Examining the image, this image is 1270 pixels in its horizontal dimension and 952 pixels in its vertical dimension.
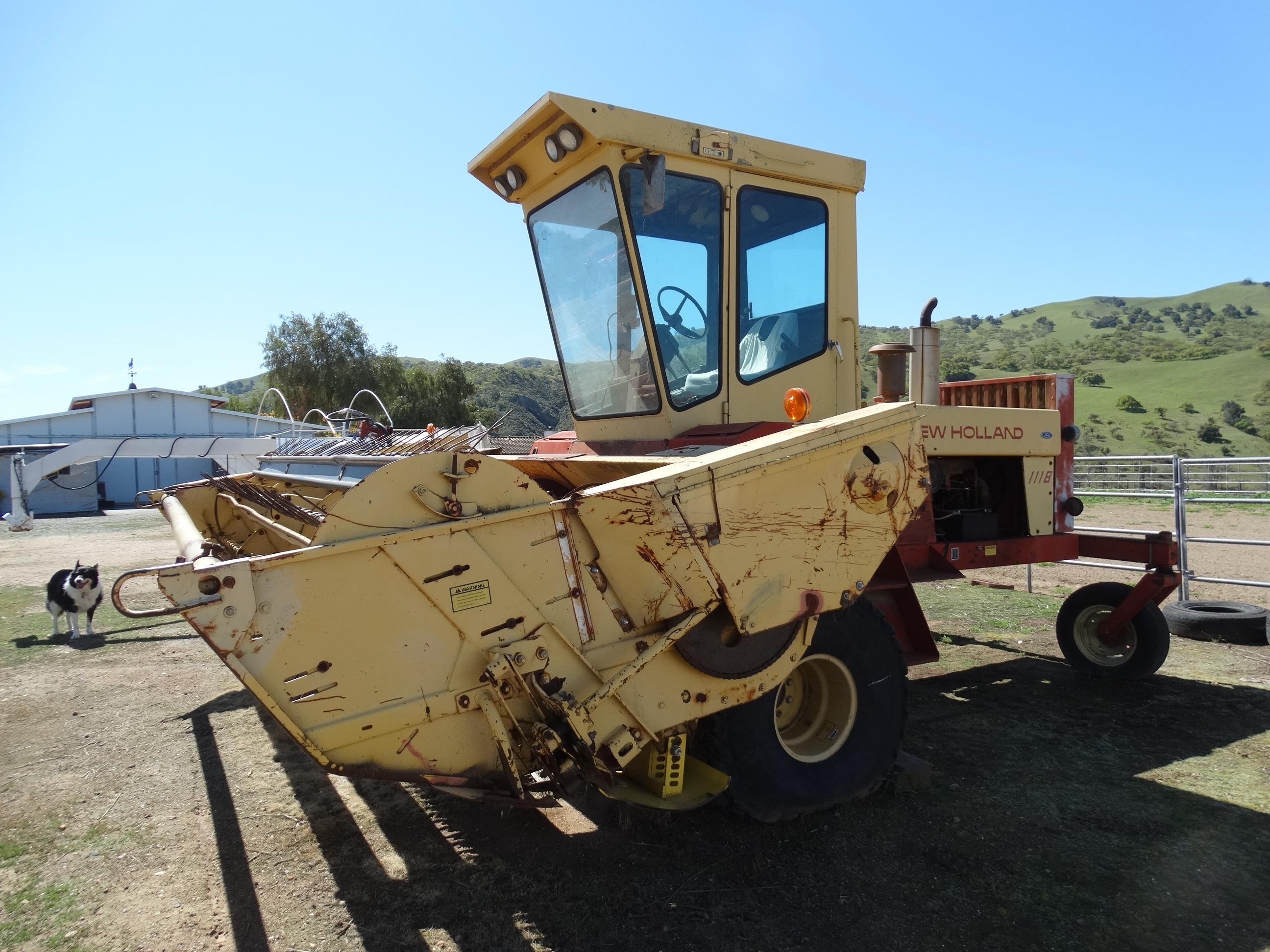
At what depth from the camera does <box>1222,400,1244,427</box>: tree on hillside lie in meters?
42.5

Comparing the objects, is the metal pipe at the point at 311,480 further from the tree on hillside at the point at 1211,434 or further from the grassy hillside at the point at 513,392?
the tree on hillside at the point at 1211,434

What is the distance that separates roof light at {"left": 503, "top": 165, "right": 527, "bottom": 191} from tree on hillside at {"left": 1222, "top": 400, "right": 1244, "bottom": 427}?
48888mm

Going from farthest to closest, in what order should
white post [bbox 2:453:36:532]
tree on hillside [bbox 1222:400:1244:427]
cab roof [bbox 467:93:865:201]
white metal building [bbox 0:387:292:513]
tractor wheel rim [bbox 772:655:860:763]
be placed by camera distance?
tree on hillside [bbox 1222:400:1244:427] → white metal building [bbox 0:387:292:513] → white post [bbox 2:453:36:532] → cab roof [bbox 467:93:865:201] → tractor wheel rim [bbox 772:655:860:763]

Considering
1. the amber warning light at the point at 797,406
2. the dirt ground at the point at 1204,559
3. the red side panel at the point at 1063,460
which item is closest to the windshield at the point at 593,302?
the amber warning light at the point at 797,406

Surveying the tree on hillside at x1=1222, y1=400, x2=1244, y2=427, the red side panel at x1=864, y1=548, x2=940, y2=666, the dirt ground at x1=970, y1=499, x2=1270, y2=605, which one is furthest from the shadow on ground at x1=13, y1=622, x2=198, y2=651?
the tree on hillside at x1=1222, y1=400, x2=1244, y2=427

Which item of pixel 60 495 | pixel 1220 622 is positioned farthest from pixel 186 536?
pixel 60 495

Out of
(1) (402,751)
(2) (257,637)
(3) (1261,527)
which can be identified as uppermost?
(2) (257,637)

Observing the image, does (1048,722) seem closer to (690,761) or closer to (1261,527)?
(690,761)

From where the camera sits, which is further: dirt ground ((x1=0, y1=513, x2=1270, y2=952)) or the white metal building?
the white metal building

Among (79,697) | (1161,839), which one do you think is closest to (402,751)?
(1161,839)

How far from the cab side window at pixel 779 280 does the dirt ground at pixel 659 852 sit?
2337mm

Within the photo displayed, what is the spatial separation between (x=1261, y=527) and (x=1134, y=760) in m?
14.4

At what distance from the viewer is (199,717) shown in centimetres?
545

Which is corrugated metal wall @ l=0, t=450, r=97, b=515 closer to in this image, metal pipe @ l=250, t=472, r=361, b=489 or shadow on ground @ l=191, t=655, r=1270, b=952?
metal pipe @ l=250, t=472, r=361, b=489
